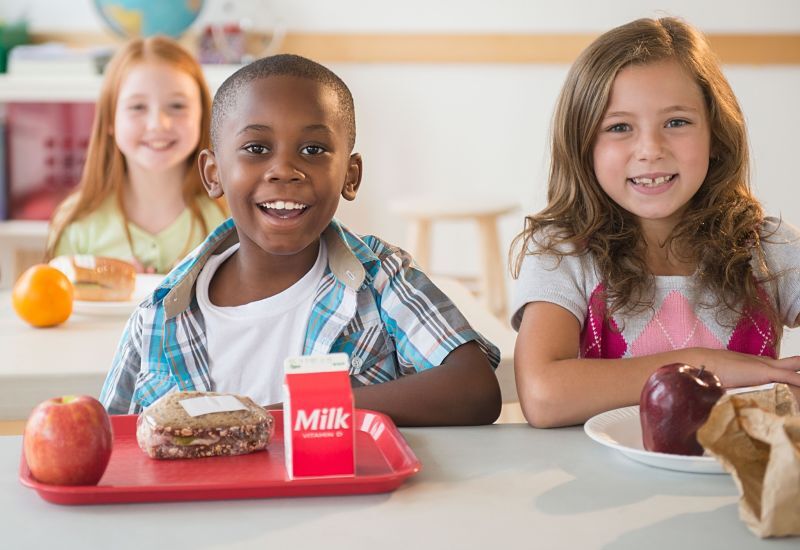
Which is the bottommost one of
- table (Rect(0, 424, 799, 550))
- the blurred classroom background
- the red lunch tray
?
table (Rect(0, 424, 799, 550))

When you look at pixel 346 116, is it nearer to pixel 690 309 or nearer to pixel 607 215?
Result: pixel 607 215

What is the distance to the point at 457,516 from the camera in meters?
0.91

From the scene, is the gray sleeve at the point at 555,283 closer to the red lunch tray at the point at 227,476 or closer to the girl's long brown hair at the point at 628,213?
the girl's long brown hair at the point at 628,213

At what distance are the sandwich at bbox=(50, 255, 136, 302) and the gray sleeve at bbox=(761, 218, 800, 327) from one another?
3.66 ft

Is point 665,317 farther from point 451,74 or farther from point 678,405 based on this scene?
point 451,74

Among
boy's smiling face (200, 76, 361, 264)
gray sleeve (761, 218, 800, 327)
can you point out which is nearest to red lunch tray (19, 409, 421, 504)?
boy's smiling face (200, 76, 361, 264)

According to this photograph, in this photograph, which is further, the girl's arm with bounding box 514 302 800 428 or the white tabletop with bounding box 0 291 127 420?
the white tabletop with bounding box 0 291 127 420

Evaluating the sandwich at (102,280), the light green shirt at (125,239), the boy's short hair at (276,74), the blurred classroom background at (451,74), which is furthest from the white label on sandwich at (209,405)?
the blurred classroom background at (451,74)

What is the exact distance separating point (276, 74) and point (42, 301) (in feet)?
2.40

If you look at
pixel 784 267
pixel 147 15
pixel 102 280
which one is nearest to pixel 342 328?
pixel 784 267

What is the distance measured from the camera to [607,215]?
160 centimetres

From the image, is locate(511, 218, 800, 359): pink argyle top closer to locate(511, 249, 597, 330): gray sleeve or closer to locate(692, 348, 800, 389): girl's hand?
locate(511, 249, 597, 330): gray sleeve

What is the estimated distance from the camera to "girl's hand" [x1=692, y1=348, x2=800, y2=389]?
1.29 m

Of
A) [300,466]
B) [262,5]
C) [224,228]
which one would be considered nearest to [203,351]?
[224,228]
